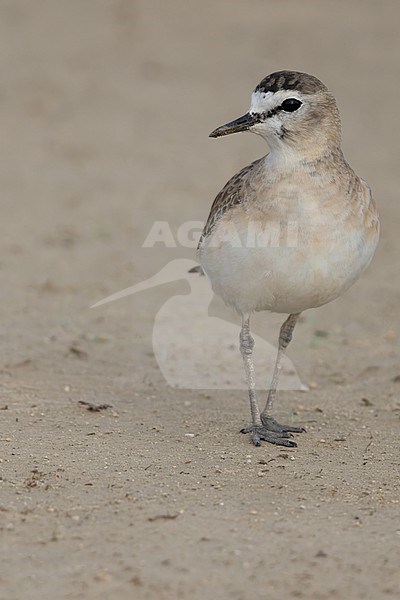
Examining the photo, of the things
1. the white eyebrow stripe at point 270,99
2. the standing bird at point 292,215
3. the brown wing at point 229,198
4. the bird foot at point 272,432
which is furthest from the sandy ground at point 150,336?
the white eyebrow stripe at point 270,99

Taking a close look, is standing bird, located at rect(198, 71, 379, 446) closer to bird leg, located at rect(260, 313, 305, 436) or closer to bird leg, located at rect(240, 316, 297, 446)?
bird leg, located at rect(240, 316, 297, 446)

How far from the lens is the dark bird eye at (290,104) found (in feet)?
19.1

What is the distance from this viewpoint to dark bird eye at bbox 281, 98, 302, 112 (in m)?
5.82

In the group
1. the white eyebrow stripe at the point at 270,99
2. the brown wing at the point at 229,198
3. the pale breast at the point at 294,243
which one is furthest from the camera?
the brown wing at the point at 229,198

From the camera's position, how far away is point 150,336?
28.1 feet

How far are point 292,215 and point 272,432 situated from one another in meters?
1.40

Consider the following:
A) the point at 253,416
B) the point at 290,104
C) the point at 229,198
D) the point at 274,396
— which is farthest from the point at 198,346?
the point at 290,104

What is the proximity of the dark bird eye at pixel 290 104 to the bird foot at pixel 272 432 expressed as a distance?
192 centimetres

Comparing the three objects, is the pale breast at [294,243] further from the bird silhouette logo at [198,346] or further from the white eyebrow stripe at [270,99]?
the bird silhouette logo at [198,346]

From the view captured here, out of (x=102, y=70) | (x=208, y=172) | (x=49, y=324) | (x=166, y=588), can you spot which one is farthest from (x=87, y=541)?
(x=102, y=70)

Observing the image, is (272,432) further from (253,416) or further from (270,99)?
(270,99)

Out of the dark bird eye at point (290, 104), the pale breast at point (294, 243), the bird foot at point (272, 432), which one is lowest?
the bird foot at point (272, 432)

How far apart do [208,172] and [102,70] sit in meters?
4.04

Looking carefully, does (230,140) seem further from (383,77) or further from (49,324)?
(49,324)
